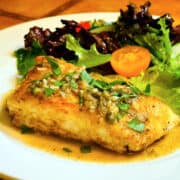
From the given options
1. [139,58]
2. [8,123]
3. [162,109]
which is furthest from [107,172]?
[139,58]

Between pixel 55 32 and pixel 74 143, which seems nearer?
pixel 74 143

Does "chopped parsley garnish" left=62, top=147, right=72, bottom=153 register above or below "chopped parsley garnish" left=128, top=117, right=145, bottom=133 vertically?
below

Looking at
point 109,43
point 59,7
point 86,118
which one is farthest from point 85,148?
point 59,7

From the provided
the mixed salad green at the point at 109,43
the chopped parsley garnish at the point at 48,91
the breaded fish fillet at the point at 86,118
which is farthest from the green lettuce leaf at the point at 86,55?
the chopped parsley garnish at the point at 48,91

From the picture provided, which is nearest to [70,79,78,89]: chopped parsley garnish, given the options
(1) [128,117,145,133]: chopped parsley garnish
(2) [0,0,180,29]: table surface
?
(1) [128,117,145,133]: chopped parsley garnish

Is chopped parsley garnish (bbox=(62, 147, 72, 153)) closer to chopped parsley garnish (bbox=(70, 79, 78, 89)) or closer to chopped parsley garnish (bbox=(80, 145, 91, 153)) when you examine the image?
chopped parsley garnish (bbox=(80, 145, 91, 153))

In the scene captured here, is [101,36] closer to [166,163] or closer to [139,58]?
[139,58]
